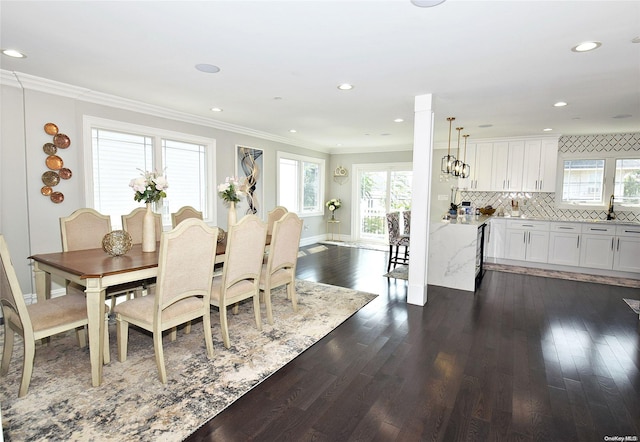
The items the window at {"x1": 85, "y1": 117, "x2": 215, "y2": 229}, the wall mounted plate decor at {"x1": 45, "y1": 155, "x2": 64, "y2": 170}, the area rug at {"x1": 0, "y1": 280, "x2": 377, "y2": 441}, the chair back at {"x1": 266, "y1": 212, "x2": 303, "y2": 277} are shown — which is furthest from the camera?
the window at {"x1": 85, "y1": 117, "x2": 215, "y2": 229}

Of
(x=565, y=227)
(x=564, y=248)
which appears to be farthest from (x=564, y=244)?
(x=565, y=227)

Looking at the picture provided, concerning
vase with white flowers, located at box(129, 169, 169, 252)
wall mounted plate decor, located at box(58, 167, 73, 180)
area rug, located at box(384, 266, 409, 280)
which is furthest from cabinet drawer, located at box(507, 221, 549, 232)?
wall mounted plate decor, located at box(58, 167, 73, 180)

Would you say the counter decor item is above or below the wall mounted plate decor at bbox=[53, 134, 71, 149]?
below

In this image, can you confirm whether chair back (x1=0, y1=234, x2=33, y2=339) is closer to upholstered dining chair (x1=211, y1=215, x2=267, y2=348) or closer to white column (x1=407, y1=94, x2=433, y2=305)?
upholstered dining chair (x1=211, y1=215, x2=267, y2=348)

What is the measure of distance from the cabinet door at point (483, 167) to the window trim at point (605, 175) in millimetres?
1167

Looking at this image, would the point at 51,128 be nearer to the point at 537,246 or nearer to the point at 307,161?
the point at 307,161

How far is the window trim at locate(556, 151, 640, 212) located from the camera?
5.80 meters

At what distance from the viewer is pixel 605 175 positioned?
5.94 meters

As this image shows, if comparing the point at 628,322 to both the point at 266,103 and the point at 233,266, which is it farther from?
the point at 266,103

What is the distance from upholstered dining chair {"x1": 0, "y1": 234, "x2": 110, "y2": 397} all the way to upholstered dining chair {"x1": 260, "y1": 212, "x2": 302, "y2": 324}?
155 centimetres

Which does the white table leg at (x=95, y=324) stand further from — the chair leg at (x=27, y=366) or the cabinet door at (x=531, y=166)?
the cabinet door at (x=531, y=166)

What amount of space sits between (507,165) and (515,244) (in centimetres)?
156

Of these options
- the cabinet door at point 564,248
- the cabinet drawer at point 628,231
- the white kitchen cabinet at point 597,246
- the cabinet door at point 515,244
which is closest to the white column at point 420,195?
the cabinet door at point 515,244

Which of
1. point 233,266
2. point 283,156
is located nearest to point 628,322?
point 233,266
